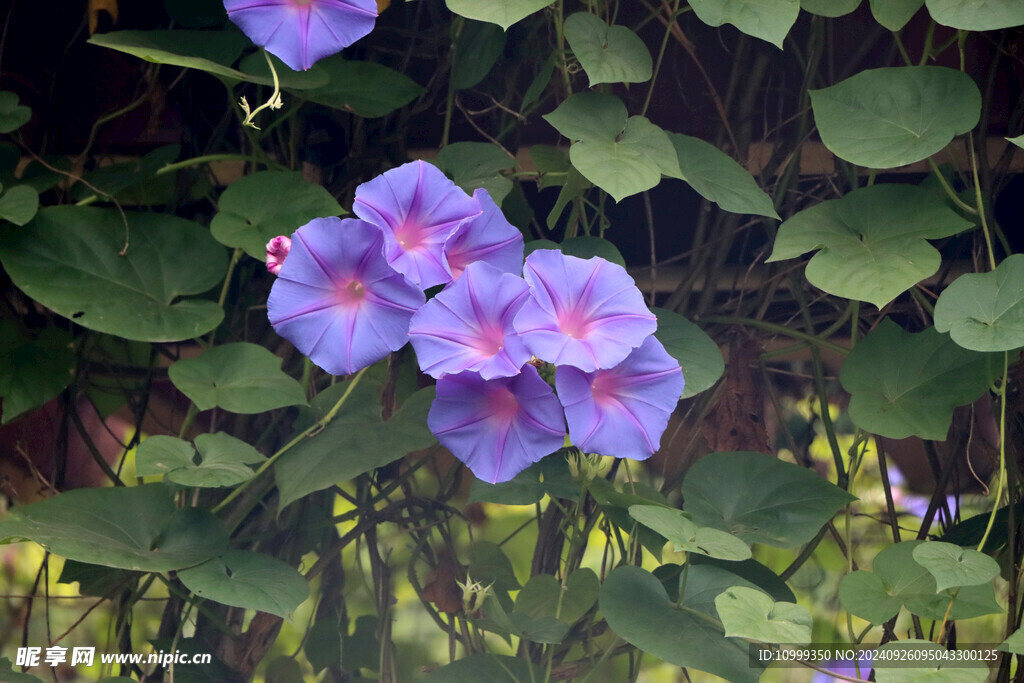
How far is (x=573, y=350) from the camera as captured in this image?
32.4 inches

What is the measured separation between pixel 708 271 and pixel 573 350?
64 centimetres

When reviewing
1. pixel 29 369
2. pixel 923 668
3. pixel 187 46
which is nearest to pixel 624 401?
pixel 923 668

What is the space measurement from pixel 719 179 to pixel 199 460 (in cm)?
81

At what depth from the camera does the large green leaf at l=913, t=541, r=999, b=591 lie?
913 mm

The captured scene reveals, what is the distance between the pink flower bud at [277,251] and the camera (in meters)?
0.97

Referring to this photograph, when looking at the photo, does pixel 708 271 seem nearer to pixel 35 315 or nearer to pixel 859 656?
pixel 859 656

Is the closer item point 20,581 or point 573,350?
point 573,350

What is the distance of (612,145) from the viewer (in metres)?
1.06

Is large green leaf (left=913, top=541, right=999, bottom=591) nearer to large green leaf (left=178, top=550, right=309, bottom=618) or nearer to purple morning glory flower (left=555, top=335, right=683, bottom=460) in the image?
purple morning glory flower (left=555, top=335, right=683, bottom=460)

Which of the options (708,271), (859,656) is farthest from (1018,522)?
(708,271)

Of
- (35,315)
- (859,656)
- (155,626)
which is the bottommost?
(859,656)

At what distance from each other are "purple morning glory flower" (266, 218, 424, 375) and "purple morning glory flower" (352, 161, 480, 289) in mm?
22

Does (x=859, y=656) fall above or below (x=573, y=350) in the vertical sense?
below

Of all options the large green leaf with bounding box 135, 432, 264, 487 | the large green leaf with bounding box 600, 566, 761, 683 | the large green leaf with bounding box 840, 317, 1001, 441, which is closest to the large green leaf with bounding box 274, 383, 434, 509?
the large green leaf with bounding box 135, 432, 264, 487
